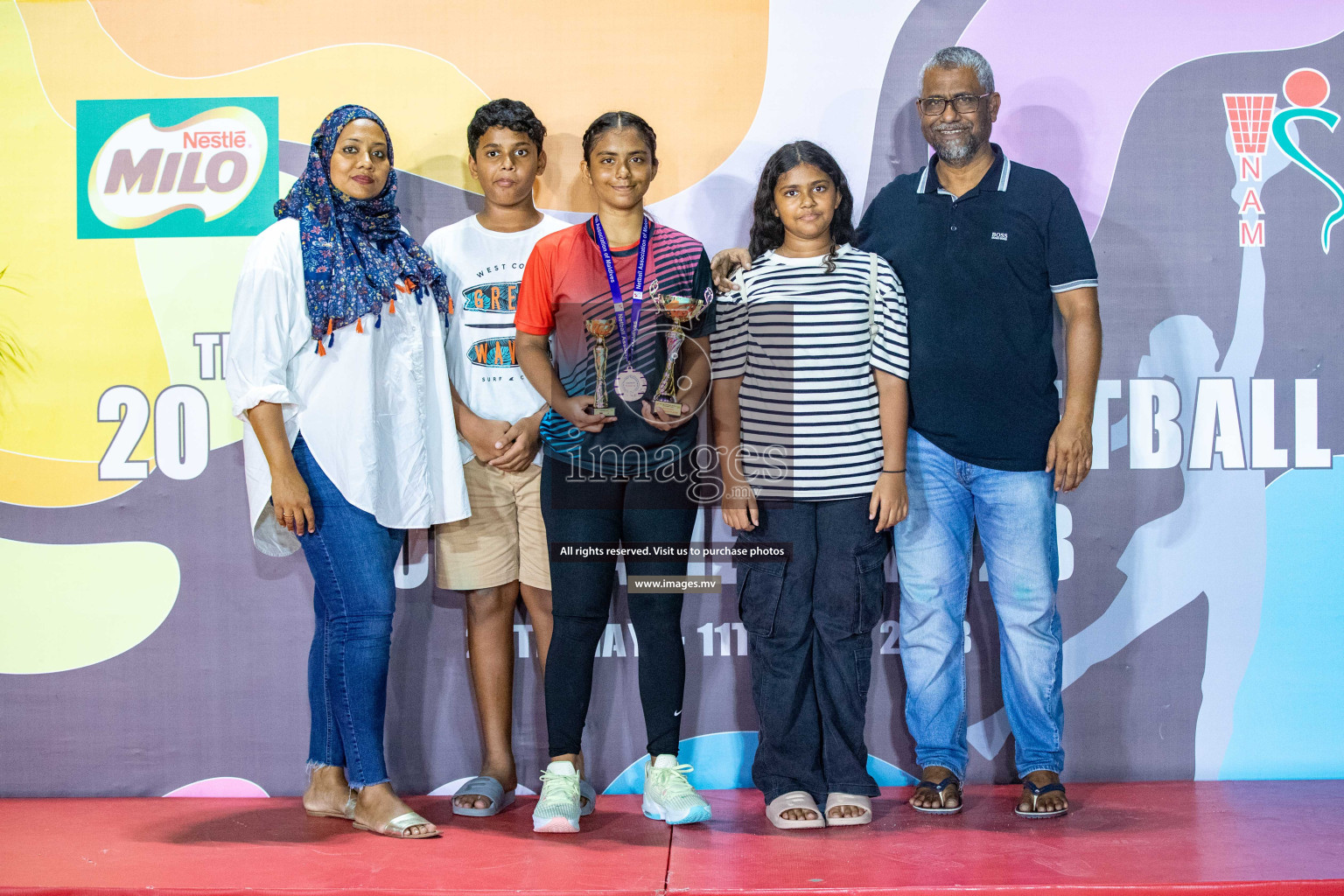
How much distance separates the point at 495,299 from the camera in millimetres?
2758

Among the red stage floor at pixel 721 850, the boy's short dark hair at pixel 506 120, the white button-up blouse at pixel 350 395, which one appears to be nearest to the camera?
the red stage floor at pixel 721 850

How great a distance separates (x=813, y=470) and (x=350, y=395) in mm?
1166

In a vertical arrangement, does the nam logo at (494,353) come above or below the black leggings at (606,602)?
above

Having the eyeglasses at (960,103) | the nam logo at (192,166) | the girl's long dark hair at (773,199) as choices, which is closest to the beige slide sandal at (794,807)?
the girl's long dark hair at (773,199)

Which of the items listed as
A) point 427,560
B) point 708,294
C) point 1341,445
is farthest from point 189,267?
point 1341,445

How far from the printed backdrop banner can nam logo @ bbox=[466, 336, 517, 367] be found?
0.47 m

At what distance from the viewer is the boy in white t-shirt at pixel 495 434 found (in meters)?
2.71

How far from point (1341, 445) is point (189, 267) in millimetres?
3500

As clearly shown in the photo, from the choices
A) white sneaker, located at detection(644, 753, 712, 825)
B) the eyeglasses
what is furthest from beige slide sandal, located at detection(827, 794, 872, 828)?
the eyeglasses

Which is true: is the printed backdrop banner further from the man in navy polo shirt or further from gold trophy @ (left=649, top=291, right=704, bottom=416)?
gold trophy @ (left=649, top=291, right=704, bottom=416)

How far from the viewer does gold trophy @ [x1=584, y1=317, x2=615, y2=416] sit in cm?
250

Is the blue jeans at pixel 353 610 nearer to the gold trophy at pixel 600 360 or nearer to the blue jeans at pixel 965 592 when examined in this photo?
the gold trophy at pixel 600 360

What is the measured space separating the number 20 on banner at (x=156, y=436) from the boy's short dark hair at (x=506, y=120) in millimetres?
1182

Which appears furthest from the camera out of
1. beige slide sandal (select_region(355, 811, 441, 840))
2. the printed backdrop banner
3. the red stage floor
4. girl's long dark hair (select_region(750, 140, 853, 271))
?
the printed backdrop banner
